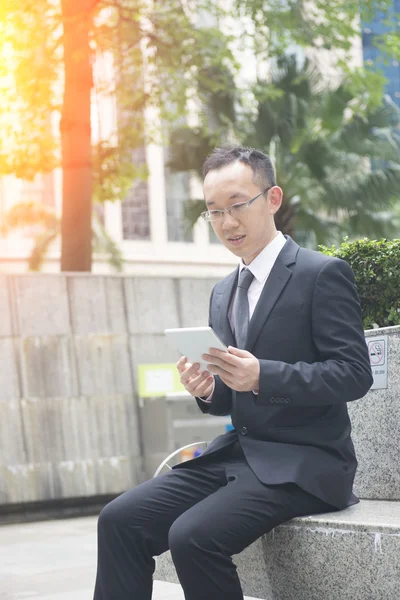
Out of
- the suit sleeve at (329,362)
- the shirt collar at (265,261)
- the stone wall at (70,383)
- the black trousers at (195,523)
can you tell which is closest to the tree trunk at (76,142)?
the stone wall at (70,383)

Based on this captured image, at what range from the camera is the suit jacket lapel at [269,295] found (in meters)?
3.85

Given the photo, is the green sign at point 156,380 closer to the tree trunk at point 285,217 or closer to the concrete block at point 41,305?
the concrete block at point 41,305

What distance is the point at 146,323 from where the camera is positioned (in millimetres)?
12141

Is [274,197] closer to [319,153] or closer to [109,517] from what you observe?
[109,517]

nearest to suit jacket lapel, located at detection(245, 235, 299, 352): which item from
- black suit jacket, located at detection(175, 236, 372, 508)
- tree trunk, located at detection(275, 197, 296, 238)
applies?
black suit jacket, located at detection(175, 236, 372, 508)

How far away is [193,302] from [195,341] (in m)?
9.09

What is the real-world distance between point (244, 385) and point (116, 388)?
8279mm

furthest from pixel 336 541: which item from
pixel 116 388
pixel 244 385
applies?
pixel 116 388

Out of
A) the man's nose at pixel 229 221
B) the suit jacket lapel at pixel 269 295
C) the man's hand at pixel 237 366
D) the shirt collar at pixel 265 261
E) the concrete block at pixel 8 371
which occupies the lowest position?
the concrete block at pixel 8 371

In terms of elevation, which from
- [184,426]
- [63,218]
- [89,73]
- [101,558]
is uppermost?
[89,73]

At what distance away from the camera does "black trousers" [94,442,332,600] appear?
349cm

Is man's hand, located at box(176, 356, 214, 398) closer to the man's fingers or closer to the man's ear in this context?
the man's fingers

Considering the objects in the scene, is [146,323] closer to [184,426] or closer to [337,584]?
[184,426]

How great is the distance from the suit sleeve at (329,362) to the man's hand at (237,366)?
0.03m
